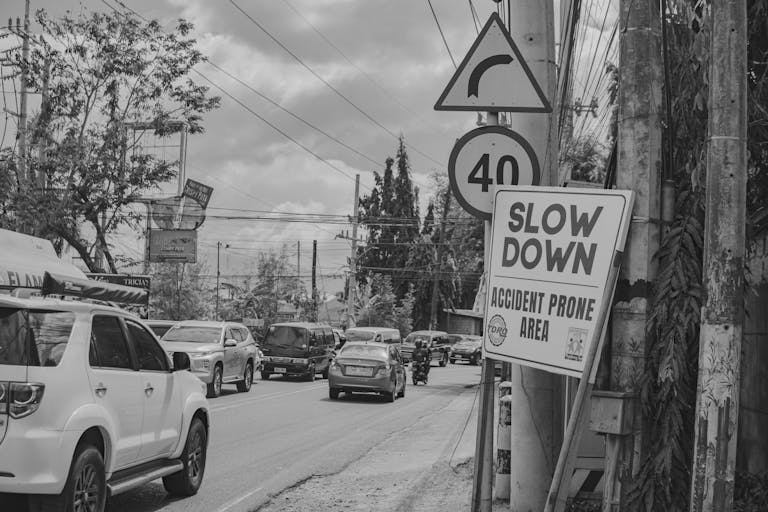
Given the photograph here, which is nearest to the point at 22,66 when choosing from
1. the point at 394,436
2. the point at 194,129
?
the point at 194,129

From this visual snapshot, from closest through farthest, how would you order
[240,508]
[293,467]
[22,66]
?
[240,508] → [293,467] → [22,66]

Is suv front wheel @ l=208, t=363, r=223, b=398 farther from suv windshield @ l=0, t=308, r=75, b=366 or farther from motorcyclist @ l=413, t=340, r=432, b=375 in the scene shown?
suv windshield @ l=0, t=308, r=75, b=366

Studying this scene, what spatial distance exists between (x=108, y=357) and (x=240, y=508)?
2196mm

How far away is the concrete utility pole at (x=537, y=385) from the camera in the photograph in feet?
21.8

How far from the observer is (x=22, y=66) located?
75.6 feet

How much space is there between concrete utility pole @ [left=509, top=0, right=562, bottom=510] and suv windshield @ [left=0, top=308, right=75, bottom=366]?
3554 mm

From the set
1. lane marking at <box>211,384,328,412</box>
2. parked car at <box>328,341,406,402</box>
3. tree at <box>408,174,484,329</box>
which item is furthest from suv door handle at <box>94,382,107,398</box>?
tree at <box>408,174,484,329</box>

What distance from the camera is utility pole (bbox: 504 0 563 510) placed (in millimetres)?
6648

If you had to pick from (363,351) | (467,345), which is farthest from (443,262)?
(363,351)

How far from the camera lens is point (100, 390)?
6.53 meters

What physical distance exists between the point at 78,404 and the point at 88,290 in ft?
4.20

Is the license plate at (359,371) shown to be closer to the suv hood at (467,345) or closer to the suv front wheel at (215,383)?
the suv front wheel at (215,383)

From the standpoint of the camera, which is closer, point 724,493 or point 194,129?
point 724,493

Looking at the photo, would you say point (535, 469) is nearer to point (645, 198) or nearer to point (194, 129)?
point (645, 198)
